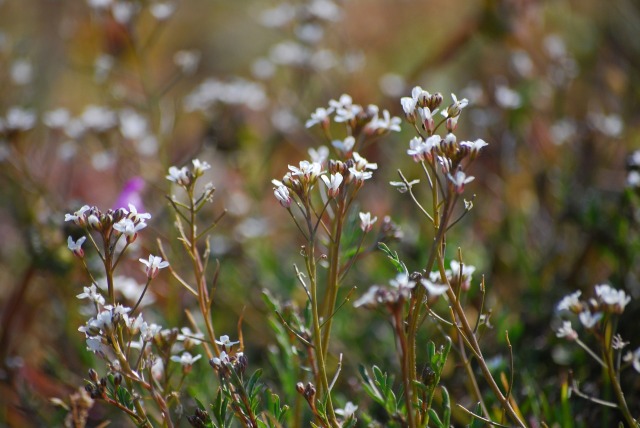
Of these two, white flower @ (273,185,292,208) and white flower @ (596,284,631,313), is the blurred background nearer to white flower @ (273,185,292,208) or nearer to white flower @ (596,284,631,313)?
white flower @ (596,284,631,313)

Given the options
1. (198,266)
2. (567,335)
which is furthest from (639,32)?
(198,266)

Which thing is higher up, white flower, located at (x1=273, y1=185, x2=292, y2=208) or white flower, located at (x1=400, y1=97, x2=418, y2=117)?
white flower, located at (x1=400, y1=97, x2=418, y2=117)

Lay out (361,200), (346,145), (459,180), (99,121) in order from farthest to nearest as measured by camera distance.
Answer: (361,200), (99,121), (346,145), (459,180)

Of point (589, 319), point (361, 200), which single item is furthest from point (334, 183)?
point (361, 200)

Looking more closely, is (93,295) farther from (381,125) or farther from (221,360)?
(381,125)

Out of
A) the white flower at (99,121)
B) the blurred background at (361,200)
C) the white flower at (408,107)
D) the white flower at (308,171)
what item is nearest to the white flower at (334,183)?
the white flower at (308,171)

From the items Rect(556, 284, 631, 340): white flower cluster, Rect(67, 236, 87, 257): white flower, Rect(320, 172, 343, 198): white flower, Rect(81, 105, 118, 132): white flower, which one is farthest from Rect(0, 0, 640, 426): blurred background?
Rect(320, 172, 343, 198): white flower

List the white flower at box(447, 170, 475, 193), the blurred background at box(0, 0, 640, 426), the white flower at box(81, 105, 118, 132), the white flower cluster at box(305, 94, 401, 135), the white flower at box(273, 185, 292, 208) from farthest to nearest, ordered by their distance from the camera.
Answer: the white flower at box(81, 105, 118, 132)
the blurred background at box(0, 0, 640, 426)
the white flower cluster at box(305, 94, 401, 135)
the white flower at box(273, 185, 292, 208)
the white flower at box(447, 170, 475, 193)

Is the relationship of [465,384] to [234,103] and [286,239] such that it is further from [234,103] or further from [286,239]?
[286,239]
